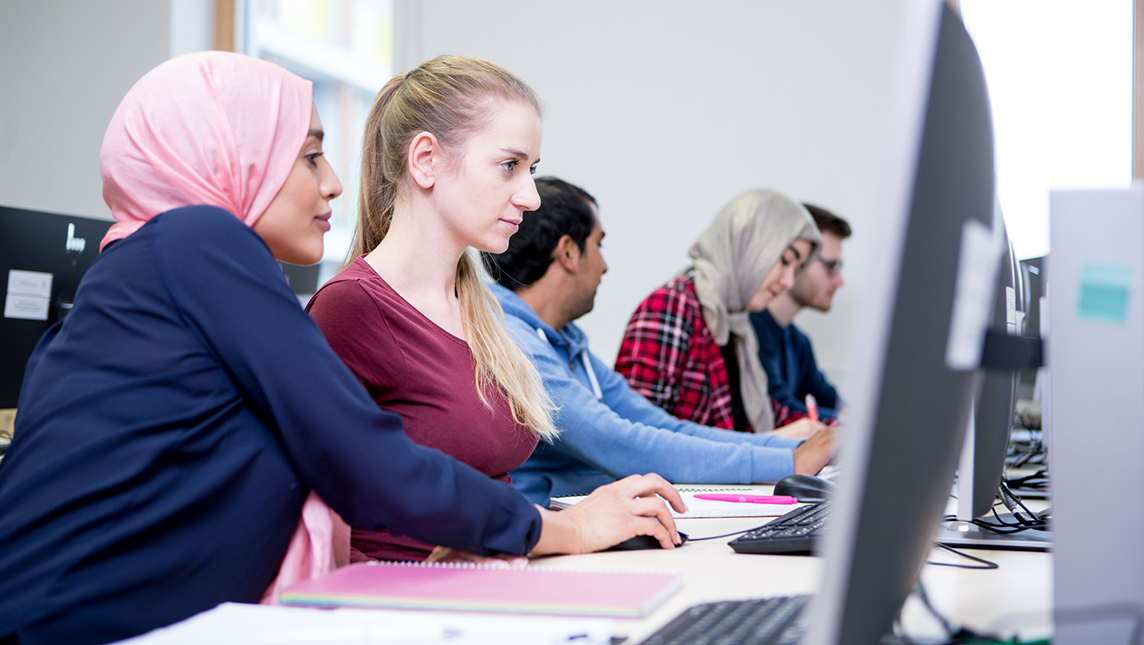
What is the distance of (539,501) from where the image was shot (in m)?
1.50

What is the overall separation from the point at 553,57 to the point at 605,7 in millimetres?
267

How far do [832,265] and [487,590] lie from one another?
2.68 meters

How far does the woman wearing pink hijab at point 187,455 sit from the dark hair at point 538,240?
109 cm

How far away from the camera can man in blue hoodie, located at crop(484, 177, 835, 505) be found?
1.46m

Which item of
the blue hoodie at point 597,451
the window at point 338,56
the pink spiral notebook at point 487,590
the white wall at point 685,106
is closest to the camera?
the pink spiral notebook at point 487,590

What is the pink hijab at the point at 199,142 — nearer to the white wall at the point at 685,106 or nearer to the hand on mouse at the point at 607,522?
the hand on mouse at the point at 607,522

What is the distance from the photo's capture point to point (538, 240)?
73.2 inches

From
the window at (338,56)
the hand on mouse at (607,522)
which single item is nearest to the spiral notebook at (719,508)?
the hand on mouse at (607,522)

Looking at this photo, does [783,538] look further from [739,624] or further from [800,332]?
→ [800,332]

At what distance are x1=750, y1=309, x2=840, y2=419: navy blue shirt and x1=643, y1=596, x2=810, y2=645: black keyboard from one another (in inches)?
93.6

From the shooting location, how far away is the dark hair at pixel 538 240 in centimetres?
Result: 185

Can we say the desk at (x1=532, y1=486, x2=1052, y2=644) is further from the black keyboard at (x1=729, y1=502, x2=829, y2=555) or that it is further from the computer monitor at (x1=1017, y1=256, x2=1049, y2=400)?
the computer monitor at (x1=1017, y1=256, x2=1049, y2=400)

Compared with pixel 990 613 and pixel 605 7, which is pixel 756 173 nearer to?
pixel 605 7

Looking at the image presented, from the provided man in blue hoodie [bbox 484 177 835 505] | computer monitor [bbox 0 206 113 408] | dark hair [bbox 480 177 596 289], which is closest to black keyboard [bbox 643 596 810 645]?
man in blue hoodie [bbox 484 177 835 505]
